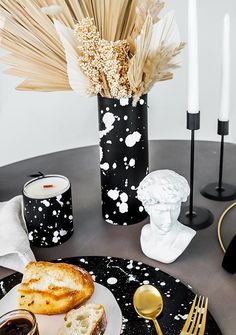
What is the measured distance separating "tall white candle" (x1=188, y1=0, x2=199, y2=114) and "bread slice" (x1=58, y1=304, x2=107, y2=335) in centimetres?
40

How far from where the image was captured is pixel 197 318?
636mm

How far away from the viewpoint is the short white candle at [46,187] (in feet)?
2.75

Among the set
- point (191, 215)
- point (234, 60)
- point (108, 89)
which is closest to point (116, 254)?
point (191, 215)

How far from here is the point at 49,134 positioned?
77.1 inches

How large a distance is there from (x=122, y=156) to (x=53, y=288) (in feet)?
0.94

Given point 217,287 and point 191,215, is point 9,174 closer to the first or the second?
point 191,215

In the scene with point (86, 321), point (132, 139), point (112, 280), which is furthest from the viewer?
point (132, 139)

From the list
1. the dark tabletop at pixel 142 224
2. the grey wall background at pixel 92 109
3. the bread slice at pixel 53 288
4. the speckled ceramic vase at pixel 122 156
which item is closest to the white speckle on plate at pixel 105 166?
the speckled ceramic vase at pixel 122 156

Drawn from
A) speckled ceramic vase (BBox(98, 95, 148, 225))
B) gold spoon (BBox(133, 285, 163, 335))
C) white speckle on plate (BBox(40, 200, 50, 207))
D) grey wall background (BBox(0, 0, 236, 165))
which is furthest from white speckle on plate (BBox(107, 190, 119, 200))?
grey wall background (BBox(0, 0, 236, 165))

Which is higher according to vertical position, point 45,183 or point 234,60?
point 234,60

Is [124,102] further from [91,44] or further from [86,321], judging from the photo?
[86,321]

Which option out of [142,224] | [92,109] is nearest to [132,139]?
[142,224]

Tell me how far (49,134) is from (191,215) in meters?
1.17

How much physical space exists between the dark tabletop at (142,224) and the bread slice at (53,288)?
9cm
